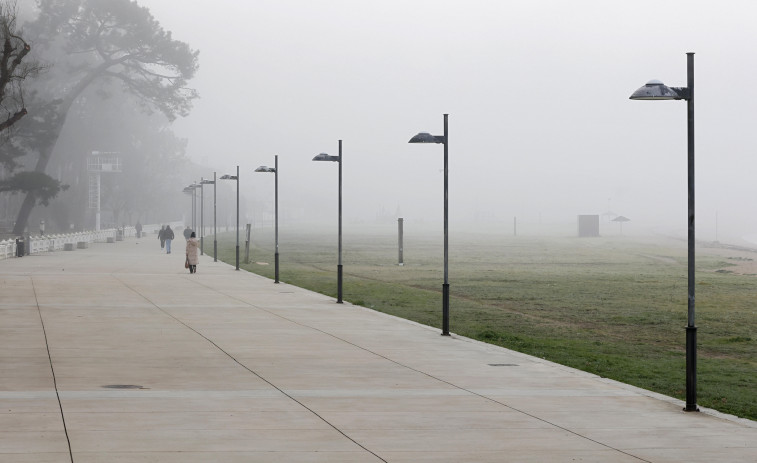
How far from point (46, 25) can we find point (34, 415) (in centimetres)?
8029

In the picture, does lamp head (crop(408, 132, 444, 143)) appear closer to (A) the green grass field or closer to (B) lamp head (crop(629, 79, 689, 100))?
(A) the green grass field

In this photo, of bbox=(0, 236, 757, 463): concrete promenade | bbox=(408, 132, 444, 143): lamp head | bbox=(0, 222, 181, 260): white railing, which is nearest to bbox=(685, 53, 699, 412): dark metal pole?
bbox=(0, 236, 757, 463): concrete promenade

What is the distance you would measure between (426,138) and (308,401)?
10864 millimetres

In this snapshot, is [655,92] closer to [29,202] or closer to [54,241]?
[54,241]

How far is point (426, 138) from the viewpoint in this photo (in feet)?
75.3

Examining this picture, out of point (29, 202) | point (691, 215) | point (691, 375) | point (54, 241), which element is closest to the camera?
point (691, 375)

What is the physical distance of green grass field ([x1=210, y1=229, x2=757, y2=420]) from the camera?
57.9 ft

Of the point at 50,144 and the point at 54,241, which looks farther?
the point at 50,144

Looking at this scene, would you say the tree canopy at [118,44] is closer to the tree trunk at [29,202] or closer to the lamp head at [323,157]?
the tree trunk at [29,202]

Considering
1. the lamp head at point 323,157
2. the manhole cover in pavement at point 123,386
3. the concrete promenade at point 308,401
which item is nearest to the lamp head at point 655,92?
the concrete promenade at point 308,401

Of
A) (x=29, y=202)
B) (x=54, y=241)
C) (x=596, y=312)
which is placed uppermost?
(x=29, y=202)

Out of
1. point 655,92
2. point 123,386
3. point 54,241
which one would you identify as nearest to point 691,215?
point 655,92

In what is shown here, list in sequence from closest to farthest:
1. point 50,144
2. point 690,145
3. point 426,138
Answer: point 690,145
point 426,138
point 50,144

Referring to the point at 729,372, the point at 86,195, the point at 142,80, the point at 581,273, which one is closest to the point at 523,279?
the point at 581,273
